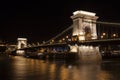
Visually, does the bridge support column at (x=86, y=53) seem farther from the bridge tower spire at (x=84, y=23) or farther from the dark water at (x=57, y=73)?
the dark water at (x=57, y=73)

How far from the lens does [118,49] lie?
58.7 metres

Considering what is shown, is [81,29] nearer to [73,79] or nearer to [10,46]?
[73,79]

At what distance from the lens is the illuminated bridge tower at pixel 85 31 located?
40.2 metres

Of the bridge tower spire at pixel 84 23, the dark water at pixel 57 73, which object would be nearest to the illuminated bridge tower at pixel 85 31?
the bridge tower spire at pixel 84 23

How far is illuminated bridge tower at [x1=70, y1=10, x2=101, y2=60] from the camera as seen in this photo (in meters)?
40.2

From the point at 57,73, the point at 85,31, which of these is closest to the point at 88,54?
the point at 85,31

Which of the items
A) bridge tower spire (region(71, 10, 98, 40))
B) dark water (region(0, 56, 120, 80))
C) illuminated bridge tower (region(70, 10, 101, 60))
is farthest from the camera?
bridge tower spire (region(71, 10, 98, 40))

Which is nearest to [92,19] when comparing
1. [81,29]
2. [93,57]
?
[81,29]

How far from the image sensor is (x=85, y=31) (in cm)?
4478

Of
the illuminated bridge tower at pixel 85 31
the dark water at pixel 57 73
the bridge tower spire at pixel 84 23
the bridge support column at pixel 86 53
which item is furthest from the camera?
the bridge tower spire at pixel 84 23

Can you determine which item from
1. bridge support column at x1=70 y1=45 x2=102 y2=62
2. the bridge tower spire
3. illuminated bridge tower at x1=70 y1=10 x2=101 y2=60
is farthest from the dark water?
the bridge tower spire

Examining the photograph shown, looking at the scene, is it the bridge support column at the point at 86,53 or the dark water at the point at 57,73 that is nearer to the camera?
the dark water at the point at 57,73

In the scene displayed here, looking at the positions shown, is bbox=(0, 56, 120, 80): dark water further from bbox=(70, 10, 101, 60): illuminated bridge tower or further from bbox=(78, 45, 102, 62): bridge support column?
bbox=(70, 10, 101, 60): illuminated bridge tower

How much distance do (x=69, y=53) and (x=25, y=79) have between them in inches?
978
